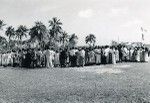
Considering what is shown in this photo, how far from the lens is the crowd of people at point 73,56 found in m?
28.6

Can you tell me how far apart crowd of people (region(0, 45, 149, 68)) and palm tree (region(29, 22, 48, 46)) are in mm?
64047

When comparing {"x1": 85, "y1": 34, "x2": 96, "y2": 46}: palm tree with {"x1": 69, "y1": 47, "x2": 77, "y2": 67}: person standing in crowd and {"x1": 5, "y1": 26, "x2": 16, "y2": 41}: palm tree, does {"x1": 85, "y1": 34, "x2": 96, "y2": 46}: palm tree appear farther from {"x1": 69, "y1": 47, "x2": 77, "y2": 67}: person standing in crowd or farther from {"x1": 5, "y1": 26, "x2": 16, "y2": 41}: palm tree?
{"x1": 69, "y1": 47, "x2": 77, "y2": 67}: person standing in crowd

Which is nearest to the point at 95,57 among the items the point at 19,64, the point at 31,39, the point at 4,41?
the point at 19,64

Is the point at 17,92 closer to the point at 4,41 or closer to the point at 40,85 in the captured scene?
the point at 40,85

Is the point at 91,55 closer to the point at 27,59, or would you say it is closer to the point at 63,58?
the point at 63,58

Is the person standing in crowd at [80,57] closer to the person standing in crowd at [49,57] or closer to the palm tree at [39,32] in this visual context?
the person standing in crowd at [49,57]

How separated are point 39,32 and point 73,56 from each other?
6951 cm

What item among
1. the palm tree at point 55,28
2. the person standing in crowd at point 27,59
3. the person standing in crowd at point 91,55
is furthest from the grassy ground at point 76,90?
the palm tree at point 55,28

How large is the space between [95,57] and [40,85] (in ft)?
43.9

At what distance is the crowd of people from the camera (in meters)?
28.6

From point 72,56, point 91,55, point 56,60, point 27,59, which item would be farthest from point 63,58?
point 27,59

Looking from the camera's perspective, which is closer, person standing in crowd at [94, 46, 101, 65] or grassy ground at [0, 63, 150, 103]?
grassy ground at [0, 63, 150, 103]

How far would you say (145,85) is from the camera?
1644 centimetres

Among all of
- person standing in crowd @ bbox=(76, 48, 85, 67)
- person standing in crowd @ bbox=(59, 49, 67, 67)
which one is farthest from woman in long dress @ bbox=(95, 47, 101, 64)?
person standing in crowd @ bbox=(59, 49, 67, 67)
